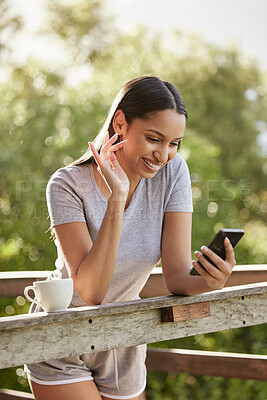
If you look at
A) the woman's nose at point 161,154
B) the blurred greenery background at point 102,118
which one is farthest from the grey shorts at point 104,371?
the blurred greenery background at point 102,118

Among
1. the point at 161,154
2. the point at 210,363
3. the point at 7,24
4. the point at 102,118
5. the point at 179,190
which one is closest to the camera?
the point at 161,154

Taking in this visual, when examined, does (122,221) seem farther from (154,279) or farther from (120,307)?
(154,279)

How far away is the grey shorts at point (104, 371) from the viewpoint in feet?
4.96

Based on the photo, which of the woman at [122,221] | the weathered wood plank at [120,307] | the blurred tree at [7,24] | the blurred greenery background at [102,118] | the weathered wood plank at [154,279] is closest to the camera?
the weathered wood plank at [120,307]

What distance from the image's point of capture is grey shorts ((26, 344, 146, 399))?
151 centimetres

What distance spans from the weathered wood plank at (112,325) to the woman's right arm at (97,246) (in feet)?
0.67

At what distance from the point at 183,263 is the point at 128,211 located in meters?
0.21

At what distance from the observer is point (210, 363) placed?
7.82ft

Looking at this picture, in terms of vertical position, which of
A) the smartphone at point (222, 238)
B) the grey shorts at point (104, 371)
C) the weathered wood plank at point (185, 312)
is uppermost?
the smartphone at point (222, 238)

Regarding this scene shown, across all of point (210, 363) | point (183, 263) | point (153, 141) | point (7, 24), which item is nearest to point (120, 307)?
point (183, 263)

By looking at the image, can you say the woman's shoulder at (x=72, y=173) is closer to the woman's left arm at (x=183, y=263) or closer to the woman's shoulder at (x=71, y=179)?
the woman's shoulder at (x=71, y=179)

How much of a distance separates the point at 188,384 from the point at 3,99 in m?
4.09

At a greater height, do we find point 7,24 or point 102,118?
point 7,24

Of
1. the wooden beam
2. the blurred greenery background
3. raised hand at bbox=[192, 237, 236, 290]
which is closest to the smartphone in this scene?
raised hand at bbox=[192, 237, 236, 290]
